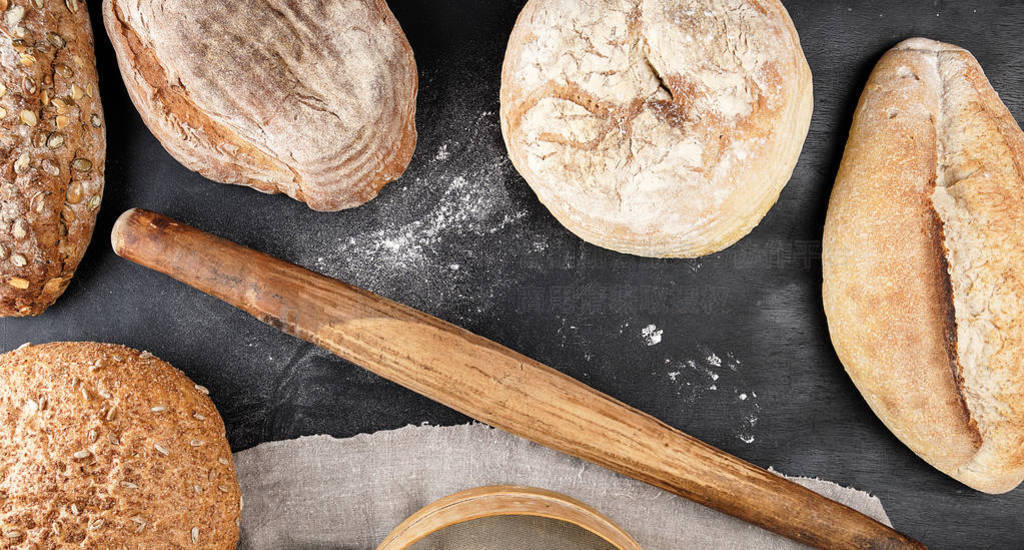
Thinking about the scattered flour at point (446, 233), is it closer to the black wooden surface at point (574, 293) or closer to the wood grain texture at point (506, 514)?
the black wooden surface at point (574, 293)

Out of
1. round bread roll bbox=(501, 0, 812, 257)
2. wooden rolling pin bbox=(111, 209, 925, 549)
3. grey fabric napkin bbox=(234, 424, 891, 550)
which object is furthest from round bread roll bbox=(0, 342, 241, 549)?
round bread roll bbox=(501, 0, 812, 257)

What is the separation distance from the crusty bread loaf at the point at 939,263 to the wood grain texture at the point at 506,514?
2.33 feet

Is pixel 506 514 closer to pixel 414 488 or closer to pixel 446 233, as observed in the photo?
pixel 414 488

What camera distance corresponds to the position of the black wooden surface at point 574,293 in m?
1.69

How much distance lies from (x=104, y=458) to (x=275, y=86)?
34.4 inches

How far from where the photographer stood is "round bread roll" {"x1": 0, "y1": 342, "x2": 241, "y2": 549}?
4.65ft

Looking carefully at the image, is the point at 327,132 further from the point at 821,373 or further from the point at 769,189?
the point at 821,373

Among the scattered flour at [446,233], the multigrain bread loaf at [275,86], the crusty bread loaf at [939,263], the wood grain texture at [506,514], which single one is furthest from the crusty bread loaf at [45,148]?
the crusty bread loaf at [939,263]

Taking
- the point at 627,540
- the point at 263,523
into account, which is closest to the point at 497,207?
the point at 627,540

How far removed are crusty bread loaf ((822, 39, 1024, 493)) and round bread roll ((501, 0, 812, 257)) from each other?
0.28 m

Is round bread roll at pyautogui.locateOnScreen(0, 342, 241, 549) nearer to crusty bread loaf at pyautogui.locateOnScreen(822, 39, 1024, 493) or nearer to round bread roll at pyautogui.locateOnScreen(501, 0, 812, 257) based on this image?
round bread roll at pyautogui.locateOnScreen(501, 0, 812, 257)

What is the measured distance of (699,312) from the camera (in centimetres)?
171

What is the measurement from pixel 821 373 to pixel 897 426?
0.20 m

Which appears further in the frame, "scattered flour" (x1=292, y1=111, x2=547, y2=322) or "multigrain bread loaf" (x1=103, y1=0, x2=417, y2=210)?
"scattered flour" (x1=292, y1=111, x2=547, y2=322)
